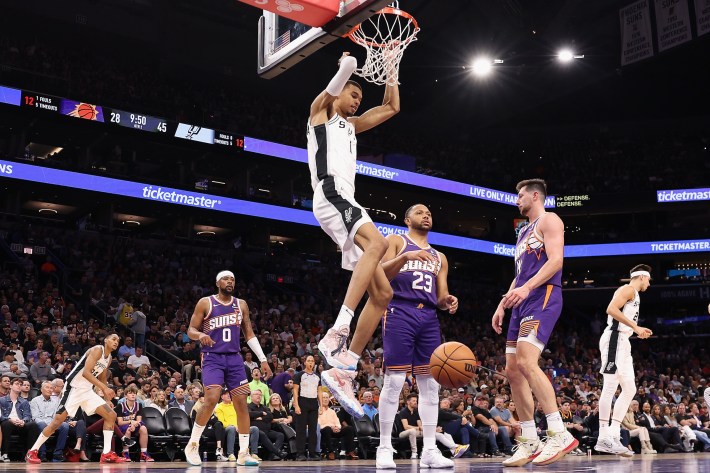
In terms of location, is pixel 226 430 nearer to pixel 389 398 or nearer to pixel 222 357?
pixel 222 357

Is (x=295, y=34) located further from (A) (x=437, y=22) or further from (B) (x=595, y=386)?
(A) (x=437, y=22)

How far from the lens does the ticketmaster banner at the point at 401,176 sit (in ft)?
105

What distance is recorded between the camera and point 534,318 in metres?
6.85

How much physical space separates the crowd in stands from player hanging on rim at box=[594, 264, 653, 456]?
342 centimetres

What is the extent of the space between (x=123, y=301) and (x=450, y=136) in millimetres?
25222

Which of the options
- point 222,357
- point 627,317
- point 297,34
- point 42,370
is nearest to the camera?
point 297,34

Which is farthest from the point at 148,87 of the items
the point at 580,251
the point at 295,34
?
the point at 295,34

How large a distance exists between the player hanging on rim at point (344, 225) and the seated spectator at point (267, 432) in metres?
8.30

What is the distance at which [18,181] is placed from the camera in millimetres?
26250

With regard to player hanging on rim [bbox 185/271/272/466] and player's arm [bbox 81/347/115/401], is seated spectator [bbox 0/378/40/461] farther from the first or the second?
player hanging on rim [bbox 185/271/272/466]

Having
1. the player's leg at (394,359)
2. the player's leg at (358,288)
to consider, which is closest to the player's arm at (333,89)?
the player's leg at (358,288)

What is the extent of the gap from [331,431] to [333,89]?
9.99m

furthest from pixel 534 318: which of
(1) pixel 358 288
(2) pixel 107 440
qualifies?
(2) pixel 107 440

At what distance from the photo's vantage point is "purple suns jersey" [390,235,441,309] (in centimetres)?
754
